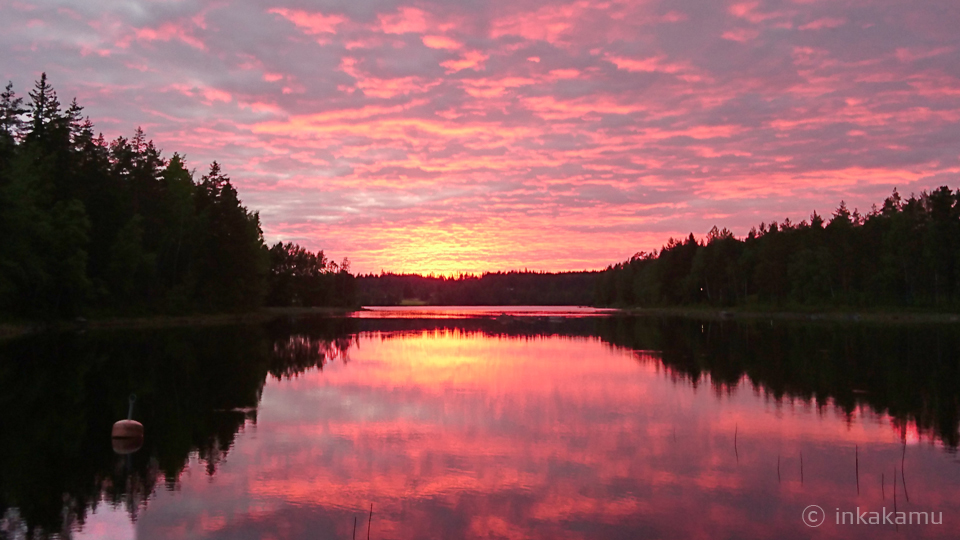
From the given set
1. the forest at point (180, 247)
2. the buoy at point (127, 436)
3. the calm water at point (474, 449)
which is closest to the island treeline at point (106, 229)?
the forest at point (180, 247)

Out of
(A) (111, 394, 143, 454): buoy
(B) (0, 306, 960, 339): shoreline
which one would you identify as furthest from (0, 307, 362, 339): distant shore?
(A) (111, 394, 143, 454): buoy

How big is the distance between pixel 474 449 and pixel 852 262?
101903mm

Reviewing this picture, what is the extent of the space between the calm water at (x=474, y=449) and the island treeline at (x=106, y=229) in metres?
22.3

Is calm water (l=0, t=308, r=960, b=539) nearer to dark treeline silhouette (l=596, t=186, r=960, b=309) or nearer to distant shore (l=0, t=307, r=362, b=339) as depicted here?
distant shore (l=0, t=307, r=362, b=339)

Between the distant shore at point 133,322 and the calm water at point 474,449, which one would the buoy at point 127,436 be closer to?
the calm water at point 474,449

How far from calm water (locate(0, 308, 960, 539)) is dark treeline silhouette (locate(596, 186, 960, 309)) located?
6659 centimetres

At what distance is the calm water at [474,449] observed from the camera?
1242 cm

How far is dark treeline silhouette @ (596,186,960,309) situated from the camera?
303ft

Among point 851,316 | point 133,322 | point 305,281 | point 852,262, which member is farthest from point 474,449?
point 305,281

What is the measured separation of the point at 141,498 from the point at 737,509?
11590 millimetres

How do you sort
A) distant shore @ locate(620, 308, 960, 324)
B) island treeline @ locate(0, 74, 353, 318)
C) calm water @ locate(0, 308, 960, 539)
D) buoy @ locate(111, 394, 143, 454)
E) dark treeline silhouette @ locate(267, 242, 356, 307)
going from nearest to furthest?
calm water @ locate(0, 308, 960, 539) → buoy @ locate(111, 394, 143, 454) → island treeline @ locate(0, 74, 353, 318) → distant shore @ locate(620, 308, 960, 324) → dark treeline silhouette @ locate(267, 242, 356, 307)

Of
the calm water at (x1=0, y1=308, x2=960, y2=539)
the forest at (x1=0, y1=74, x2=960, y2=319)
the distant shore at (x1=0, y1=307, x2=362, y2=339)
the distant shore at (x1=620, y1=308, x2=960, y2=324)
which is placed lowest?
the calm water at (x1=0, y1=308, x2=960, y2=539)

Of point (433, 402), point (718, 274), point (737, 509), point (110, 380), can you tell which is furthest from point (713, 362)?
point (718, 274)

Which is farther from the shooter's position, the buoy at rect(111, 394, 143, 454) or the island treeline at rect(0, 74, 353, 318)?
the island treeline at rect(0, 74, 353, 318)
